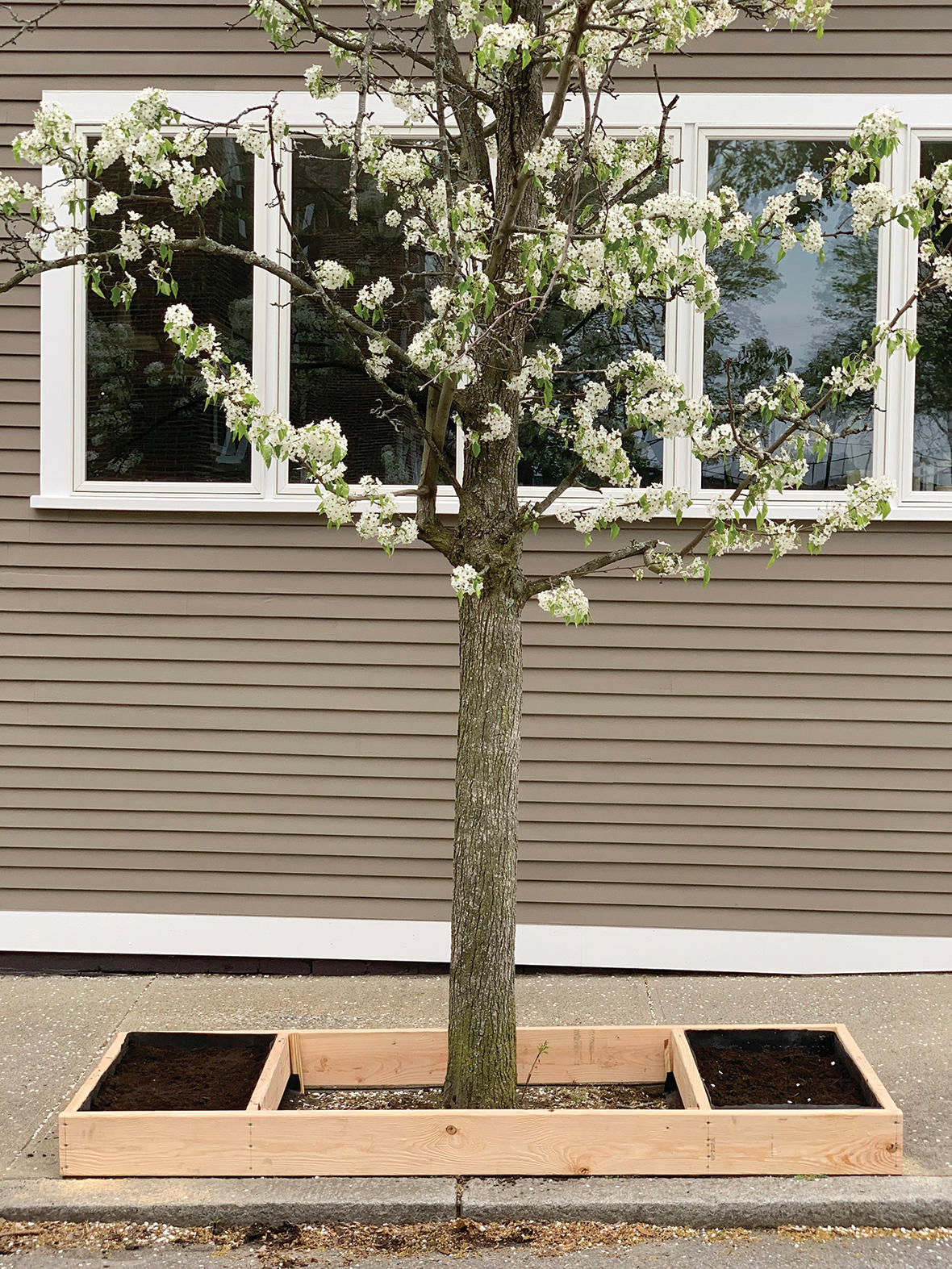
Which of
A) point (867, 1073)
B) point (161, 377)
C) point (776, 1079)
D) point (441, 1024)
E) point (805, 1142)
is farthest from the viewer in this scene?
point (161, 377)

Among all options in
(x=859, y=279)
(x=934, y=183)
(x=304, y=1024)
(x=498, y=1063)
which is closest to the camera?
(x=934, y=183)

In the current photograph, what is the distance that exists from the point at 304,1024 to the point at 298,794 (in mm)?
1077

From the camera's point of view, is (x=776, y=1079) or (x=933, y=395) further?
(x=933, y=395)

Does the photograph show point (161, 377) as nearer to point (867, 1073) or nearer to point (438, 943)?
point (438, 943)

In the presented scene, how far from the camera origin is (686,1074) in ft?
12.5

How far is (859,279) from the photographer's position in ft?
17.5

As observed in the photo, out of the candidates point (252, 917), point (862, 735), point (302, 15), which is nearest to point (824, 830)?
point (862, 735)

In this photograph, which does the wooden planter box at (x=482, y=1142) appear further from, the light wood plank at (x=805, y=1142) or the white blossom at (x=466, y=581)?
the white blossom at (x=466, y=581)

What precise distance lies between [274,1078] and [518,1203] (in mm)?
892

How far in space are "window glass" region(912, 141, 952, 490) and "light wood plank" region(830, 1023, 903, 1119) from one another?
2.51 meters

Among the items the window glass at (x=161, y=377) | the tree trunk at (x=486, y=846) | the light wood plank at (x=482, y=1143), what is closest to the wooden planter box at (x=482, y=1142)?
the light wood plank at (x=482, y=1143)

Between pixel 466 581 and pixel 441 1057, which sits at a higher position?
pixel 466 581

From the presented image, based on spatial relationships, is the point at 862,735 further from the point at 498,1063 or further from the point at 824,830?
the point at 498,1063

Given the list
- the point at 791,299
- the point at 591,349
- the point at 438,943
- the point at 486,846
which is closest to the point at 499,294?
the point at 486,846
